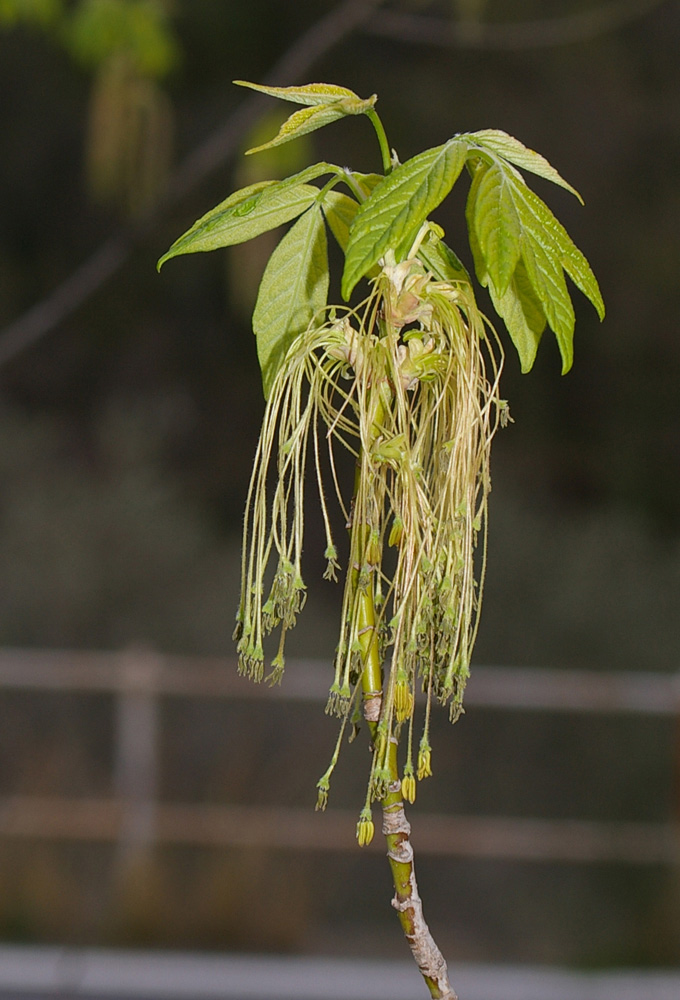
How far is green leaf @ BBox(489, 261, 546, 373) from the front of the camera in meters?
0.41

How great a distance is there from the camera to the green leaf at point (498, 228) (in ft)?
1.16

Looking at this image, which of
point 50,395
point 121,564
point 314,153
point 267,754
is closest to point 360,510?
point 267,754

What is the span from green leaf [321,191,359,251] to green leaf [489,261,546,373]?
76 millimetres

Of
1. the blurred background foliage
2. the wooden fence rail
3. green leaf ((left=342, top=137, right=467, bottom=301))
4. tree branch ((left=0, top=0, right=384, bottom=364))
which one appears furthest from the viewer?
the blurred background foliage

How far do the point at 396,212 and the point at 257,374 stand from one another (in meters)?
4.77

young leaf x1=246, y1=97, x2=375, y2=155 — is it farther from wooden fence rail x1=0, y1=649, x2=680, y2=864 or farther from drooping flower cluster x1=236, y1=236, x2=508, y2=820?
wooden fence rail x1=0, y1=649, x2=680, y2=864

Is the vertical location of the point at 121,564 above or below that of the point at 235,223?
below

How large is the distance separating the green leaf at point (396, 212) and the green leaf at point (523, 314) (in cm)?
7

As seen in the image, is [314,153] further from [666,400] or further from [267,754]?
[267,754]

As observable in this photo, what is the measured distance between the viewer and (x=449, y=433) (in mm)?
395

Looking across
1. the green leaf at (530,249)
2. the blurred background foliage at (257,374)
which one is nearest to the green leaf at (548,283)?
the green leaf at (530,249)

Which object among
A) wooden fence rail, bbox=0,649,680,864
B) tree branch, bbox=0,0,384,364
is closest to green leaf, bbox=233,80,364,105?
tree branch, bbox=0,0,384,364

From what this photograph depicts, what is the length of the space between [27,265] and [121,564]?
1.84 meters

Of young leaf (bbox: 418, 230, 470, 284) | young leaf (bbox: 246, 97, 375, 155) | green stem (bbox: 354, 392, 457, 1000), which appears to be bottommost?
green stem (bbox: 354, 392, 457, 1000)
